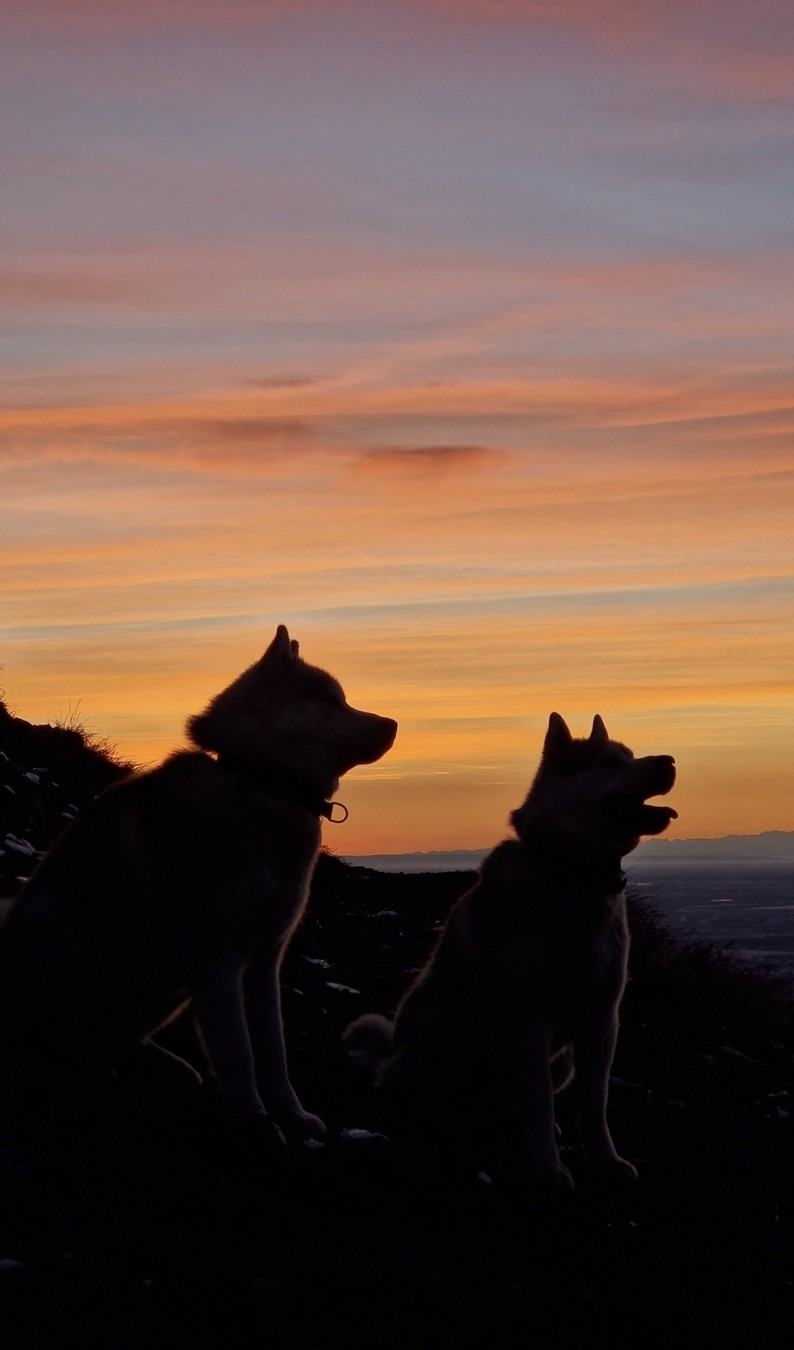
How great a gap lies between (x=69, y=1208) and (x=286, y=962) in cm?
581

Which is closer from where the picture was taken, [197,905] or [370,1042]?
[197,905]

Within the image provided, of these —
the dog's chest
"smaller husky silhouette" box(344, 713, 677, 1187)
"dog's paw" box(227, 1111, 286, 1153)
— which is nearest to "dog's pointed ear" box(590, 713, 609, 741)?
"smaller husky silhouette" box(344, 713, 677, 1187)

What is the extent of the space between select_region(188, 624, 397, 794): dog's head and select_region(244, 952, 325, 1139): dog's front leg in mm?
887

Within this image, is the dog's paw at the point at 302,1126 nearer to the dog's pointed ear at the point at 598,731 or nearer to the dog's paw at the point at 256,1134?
the dog's paw at the point at 256,1134

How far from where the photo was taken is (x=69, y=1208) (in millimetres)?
5152

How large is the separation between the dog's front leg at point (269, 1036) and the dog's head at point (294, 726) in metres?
0.89

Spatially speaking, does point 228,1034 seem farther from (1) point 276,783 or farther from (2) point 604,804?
(2) point 604,804

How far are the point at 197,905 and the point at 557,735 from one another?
229 centimetres

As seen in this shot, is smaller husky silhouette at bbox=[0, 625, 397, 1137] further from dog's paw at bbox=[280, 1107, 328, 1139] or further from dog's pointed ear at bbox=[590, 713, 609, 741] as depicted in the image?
dog's pointed ear at bbox=[590, 713, 609, 741]

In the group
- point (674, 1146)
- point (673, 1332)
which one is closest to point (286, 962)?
point (674, 1146)

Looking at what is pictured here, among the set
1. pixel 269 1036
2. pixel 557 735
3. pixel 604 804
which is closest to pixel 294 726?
pixel 269 1036

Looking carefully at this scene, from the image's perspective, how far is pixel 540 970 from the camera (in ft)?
23.0

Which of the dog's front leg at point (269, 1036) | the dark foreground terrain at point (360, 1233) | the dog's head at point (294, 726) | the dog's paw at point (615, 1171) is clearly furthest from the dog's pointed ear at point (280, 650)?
the dog's paw at point (615, 1171)

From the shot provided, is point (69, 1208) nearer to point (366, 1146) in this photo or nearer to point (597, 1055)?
point (366, 1146)
